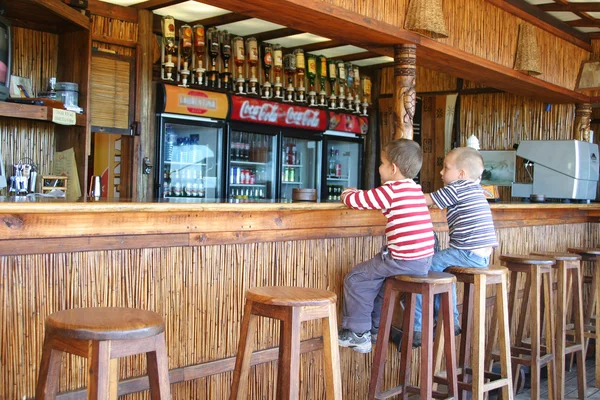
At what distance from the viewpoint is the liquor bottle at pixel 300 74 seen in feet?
23.0

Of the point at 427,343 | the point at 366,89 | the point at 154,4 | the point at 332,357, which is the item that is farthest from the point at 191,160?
the point at 332,357

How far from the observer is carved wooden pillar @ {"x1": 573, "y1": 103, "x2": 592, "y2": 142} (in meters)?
7.26

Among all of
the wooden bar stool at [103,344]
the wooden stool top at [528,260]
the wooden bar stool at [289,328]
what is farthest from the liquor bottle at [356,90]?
the wooden bar stool at [103,344]

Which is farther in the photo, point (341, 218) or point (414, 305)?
point (341, 218)

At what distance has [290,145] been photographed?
296 inches

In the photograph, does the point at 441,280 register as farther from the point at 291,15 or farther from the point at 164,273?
the point at 291,15

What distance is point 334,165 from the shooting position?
26.4 ft

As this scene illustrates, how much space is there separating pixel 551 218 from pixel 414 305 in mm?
2962

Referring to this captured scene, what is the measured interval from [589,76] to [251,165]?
3634 millimetres

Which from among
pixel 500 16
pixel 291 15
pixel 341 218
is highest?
pixel 500 16

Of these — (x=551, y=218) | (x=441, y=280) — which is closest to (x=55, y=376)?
(x=441, y=280)

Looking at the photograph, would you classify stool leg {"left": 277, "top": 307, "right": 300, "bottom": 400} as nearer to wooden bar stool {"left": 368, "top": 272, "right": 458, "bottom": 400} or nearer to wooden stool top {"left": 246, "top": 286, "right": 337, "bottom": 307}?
wooden stool top {"left": 246, "top": 286, "right": 337, "bottom": 307}

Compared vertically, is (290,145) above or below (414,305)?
above

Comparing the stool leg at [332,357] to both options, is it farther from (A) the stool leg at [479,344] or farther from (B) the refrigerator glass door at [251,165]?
(B) the refrigerator glass door at [251,165]
